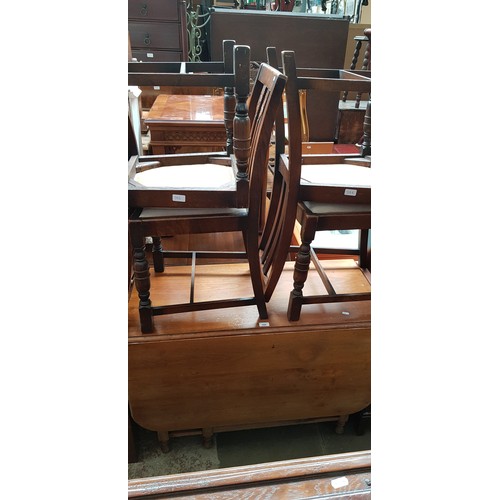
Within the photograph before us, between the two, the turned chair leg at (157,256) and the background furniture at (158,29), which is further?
the background furniture at (158,29)

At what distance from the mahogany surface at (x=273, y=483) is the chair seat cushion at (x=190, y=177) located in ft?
2.05

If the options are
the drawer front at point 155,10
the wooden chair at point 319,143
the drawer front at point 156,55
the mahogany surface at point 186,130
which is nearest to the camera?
the wooden chair at point 319,143

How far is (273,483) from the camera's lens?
475 mm

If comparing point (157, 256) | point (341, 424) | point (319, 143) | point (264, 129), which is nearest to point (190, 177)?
point (264, 129)

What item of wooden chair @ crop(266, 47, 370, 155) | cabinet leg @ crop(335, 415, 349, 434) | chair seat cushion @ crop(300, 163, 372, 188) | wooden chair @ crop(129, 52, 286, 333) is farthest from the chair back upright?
cabinet leg @ crop(335, 415, 349, 434)

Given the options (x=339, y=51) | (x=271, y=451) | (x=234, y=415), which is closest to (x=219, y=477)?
(x=234, y=415)

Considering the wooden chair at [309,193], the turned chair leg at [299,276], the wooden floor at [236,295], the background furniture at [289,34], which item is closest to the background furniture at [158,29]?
the background furniture at [289,34]

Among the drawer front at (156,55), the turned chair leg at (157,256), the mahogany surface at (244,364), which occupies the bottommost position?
the mahogany surface at (244,364)

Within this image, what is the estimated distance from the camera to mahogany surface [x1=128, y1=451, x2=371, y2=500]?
46cm

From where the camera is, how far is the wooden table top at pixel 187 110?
1599mm

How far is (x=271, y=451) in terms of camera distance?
1.32 metres

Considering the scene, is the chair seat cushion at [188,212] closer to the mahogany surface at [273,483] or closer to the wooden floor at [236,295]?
the wooden floor at [236,295]

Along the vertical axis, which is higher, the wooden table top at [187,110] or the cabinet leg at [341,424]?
the wooden table top at [187,110]

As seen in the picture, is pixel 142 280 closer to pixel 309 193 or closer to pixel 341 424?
pixel 309 193
